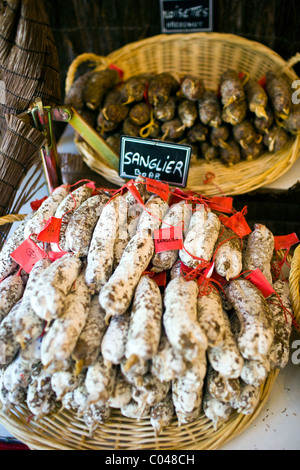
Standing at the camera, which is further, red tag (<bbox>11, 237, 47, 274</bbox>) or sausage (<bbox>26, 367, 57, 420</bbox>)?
red tag (<bbox>11, 237, 47, 274</bbox>)

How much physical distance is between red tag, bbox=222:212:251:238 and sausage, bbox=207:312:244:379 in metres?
0.54

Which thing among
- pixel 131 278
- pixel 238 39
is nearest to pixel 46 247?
pixel 131 278

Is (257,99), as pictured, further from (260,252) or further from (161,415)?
(161,415)

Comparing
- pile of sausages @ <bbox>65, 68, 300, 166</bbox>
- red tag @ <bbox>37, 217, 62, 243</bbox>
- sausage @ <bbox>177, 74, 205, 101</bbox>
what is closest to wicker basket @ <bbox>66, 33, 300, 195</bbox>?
pile of sausages @ <bbox>65, 68, 300, 166</bbox>

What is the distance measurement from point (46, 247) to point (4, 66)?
37.1 inches

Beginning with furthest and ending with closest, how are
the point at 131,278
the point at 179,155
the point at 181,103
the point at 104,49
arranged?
the point at 104,49 < the point at 181,103 < the point at 179,155 < the point at 131,278

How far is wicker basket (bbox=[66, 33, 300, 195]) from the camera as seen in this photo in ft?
7.70

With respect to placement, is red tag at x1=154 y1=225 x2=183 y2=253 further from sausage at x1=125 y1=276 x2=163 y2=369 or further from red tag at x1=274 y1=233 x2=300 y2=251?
red tag at x1=274 y1=233 x2=300 y2=251

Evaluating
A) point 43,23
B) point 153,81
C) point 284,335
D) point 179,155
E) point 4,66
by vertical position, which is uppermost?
point 43,23

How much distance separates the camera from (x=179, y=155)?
1.81 m

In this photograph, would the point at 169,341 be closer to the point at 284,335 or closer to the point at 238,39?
the point at 284,335

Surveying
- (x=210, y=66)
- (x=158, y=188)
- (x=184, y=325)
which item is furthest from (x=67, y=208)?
(x=210, y=66)

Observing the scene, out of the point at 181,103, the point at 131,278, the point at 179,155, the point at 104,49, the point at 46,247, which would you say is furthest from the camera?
the point at 104,49

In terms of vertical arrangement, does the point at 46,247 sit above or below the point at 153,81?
below
